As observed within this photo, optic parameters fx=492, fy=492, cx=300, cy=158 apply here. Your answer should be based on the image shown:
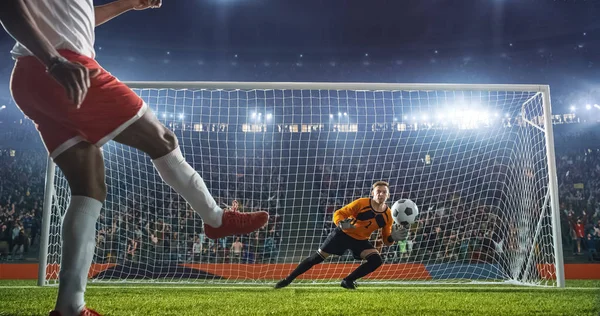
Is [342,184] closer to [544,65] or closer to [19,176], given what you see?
[19,176]

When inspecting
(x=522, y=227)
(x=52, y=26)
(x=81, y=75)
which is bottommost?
(x=522, y=227)

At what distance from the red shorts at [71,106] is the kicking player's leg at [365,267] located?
199 inches

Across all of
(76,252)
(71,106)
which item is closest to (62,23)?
(71,106)

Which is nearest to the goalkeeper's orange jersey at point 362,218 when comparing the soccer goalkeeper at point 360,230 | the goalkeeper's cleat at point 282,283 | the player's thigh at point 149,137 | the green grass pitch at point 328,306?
the soccer goalkeeper at point 360,230

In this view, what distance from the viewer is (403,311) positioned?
3734 millimetres

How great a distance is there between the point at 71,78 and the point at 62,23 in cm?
46

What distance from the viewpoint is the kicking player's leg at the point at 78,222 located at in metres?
2.04

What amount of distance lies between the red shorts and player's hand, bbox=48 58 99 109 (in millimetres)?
168

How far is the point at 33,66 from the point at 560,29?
1070 inches

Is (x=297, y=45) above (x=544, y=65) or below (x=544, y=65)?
above

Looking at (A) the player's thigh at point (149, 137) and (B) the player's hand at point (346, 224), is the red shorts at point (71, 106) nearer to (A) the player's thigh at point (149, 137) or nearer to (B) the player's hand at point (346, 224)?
(A) the player's thigh at point (149, 137)

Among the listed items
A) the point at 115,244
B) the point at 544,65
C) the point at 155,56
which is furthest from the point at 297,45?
the point at 115,244

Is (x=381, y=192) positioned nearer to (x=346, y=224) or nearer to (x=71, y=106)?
(x=346, y=224)

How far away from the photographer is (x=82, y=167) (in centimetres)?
215
